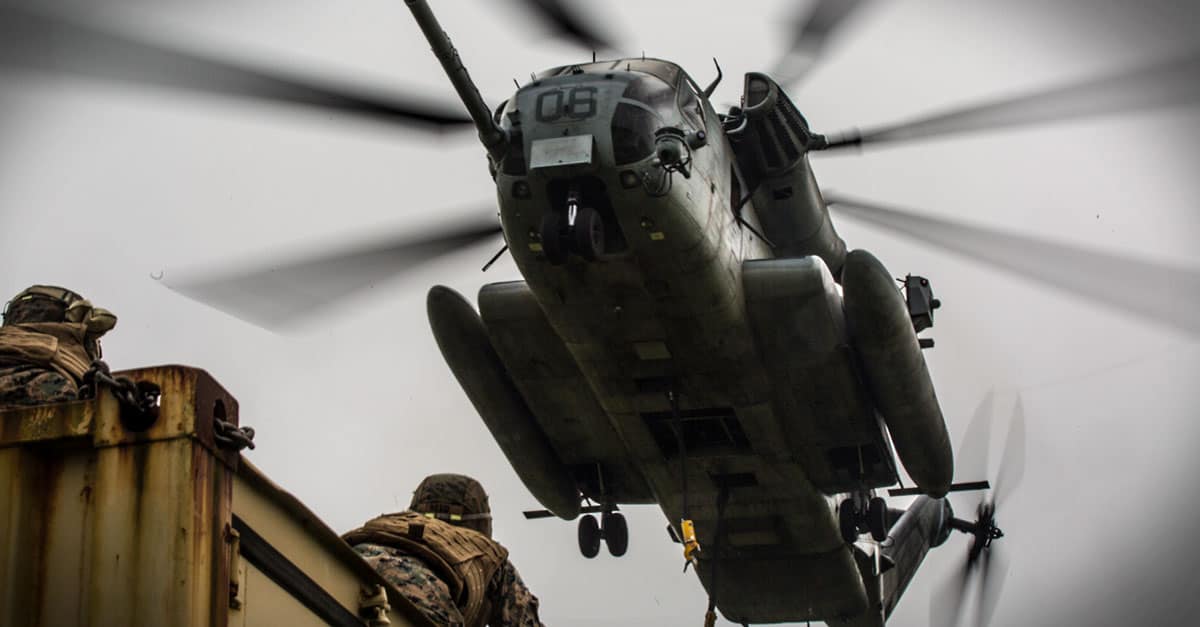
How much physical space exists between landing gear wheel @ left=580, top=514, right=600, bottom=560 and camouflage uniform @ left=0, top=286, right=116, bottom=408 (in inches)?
320

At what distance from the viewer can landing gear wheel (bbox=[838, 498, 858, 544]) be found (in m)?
14.1

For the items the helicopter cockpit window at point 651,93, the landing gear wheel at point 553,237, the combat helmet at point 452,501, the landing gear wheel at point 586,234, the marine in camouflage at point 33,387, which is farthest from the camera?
the helicopter cockpit window at point 651,93

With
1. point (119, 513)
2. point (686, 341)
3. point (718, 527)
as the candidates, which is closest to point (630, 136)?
point (686, 341)

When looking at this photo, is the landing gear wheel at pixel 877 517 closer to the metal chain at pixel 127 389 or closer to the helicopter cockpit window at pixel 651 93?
the helicopter cockpit window at pixel 651 93

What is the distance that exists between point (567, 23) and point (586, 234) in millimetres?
1706

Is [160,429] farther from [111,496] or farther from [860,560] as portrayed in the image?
[860,560]

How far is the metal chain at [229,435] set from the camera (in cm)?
383

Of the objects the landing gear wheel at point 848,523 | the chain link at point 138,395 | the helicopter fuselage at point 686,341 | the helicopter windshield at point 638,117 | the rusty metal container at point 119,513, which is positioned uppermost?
the helicopter windshield at point 638,117

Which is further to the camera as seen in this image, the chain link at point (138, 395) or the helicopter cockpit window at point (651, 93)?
the helicopter cockpit window at point (651, 93)

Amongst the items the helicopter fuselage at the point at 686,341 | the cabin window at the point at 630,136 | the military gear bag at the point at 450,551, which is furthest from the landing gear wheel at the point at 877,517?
the military gear bag at the point at 450,551

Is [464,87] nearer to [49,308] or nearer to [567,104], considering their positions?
[567,104]

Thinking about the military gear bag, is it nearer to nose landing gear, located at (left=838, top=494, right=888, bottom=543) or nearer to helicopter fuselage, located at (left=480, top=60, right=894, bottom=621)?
helicopter fuselage, located at (left=480, top=60, right=894, bottom=621)

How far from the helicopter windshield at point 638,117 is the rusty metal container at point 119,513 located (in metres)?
6.19

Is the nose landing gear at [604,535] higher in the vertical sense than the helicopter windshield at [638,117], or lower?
lower
